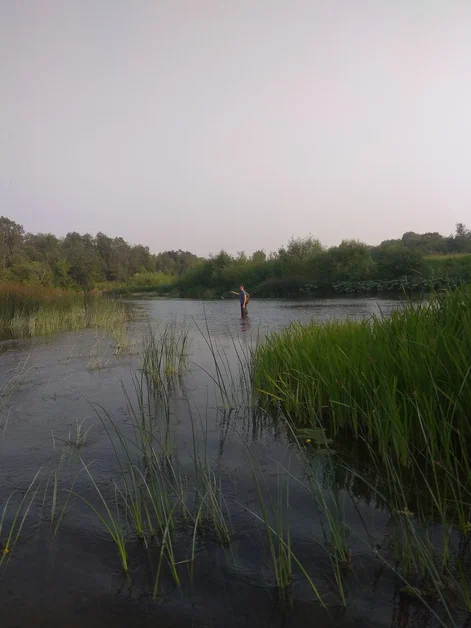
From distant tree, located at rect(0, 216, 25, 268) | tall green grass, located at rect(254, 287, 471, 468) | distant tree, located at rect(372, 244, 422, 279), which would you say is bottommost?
tall green grass, located at rect(254, 287, 471, 468)

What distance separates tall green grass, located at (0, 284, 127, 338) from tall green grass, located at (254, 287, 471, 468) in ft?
41.4

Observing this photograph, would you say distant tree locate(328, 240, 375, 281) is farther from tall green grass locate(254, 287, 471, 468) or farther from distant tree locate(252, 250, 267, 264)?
tall green grass locate(254, 287, 471, 468)

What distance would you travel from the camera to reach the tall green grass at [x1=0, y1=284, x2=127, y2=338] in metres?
16.9

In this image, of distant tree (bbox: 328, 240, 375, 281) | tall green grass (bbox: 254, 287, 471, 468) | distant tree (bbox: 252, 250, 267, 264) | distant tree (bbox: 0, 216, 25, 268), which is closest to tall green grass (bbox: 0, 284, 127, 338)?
tall green grass (bbox: 254, 287, 471, 468)

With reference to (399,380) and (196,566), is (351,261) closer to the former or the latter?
(399,380)

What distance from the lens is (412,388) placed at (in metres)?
3.94

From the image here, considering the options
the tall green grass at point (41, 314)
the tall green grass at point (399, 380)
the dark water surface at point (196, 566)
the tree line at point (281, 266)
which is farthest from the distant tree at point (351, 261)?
the dark water surface at point (196, 566)

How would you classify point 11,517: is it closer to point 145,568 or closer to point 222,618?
point 145,568

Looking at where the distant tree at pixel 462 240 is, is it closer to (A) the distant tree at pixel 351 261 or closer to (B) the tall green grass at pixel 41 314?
(A) the distant tree at pixel 351 261

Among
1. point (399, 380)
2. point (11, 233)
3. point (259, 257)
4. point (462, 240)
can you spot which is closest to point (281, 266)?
point (259, 257)

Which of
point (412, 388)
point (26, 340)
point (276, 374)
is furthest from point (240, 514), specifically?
point (26, 340)

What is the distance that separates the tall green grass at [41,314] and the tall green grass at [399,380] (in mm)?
12613

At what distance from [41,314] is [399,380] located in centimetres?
1681

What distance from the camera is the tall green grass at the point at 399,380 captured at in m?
3.56
